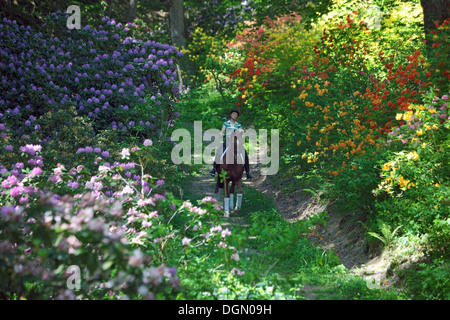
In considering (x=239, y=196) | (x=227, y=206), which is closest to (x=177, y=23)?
(x=239, y=196)

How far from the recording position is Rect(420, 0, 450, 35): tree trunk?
336 inches

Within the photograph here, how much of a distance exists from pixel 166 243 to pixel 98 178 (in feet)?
3.47

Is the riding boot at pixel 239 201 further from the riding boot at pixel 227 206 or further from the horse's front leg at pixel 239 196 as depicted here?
the riding boot at pixel 227 206

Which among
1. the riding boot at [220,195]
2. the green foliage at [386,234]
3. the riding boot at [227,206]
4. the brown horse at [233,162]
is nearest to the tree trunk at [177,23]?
the riding boot at [220,195]

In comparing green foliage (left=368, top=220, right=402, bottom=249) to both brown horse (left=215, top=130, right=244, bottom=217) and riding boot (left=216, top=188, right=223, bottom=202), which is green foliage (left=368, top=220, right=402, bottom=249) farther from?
riding boot (left=216, top=188, right=223, bottom=202)

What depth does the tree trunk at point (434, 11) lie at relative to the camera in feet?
28.0

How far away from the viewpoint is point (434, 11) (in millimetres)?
8672

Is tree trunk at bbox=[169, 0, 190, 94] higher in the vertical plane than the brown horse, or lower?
higher

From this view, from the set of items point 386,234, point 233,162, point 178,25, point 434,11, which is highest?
point 178,25

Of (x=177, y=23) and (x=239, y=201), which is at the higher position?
(x=177, y=23)

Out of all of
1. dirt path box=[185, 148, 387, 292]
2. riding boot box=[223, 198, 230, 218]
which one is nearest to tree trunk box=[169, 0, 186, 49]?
dirt path box=[185, 148, 387, 292]

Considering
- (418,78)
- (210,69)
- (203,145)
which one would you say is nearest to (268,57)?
(203,145)

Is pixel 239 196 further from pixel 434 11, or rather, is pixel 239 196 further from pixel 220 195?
pixel 434 11
